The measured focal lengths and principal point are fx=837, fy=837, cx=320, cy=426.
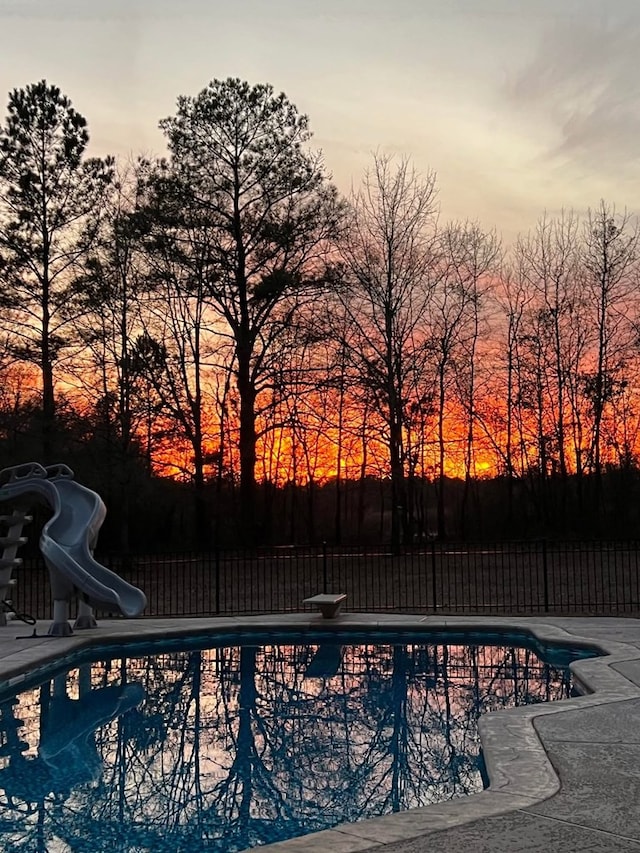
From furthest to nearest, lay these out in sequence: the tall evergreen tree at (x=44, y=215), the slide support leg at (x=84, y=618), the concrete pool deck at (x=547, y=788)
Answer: the tall evergreen tree at (x=44, y=215), the slide support leg at (x=84, y=618), the concrete pool deck at (x=547, y=788)

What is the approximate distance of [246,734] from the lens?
785 centimetres

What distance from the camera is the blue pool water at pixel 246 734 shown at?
5594 mm

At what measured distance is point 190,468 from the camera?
2897 centimetres

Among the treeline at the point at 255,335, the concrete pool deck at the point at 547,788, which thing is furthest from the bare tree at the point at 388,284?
the concrete pool deck at the point at 547,788

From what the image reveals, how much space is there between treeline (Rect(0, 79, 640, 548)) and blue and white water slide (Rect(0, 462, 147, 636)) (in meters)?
9.98

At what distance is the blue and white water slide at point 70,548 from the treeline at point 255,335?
9978 millimetres

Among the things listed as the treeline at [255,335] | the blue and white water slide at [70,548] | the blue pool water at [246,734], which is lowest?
the blue pool water at [246,734]

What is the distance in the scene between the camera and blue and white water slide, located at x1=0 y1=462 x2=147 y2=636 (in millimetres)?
12047

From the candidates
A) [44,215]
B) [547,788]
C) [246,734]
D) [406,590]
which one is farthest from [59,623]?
[44,215]

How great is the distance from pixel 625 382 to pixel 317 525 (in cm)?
1628

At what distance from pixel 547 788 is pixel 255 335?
23098 millimetres

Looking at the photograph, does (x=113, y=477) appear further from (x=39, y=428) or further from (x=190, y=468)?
(x=190, y=468)

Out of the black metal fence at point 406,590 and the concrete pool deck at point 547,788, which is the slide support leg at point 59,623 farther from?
the black metal fence at point 406,590

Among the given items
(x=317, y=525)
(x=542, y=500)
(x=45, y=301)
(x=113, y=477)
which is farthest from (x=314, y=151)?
(x=317, y=525)
